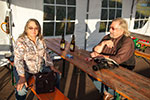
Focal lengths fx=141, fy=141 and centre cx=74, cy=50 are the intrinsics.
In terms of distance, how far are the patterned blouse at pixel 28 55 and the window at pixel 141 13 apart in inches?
244

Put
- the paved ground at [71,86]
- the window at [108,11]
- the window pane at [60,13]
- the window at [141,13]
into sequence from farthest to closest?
the window at [141,13] < the window at [108,11] < the window pane at [60,13] < the paved ground at [71,86]

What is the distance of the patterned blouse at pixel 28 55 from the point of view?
221cm

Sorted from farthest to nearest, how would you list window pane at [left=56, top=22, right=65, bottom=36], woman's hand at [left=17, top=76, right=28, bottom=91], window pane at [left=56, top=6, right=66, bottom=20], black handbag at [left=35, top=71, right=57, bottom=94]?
window pane at [left=56, top=22, right=65, bottom=36]
window pane at [left=56, top=6, right=66, bottom=20]
woman's hand at [left=17, top=76, right=28, bottom=91]
black handbag at [left=35, top=71, right=57, bottom=94]

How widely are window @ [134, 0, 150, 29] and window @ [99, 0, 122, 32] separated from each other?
1464 millimetres

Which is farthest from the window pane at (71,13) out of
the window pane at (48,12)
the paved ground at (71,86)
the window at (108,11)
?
the paved ground at (71,86)

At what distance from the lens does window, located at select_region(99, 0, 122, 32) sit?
5.73m

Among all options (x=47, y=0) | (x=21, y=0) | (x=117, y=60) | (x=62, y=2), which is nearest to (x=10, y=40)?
(x=21, y=0)

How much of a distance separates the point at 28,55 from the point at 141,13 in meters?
7.04

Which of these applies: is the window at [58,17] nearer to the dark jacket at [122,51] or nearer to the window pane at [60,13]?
the window pane at [60,13]

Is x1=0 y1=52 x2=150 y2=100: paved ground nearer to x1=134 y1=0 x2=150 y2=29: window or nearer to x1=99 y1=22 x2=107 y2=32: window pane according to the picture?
x1=99 y1=22 x2=107 y2=32: window pane

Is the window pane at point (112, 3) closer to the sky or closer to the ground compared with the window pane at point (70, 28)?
closer to the sky

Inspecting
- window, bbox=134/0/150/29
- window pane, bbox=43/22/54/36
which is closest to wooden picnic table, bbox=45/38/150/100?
window pane, bbox=43/22/54/36

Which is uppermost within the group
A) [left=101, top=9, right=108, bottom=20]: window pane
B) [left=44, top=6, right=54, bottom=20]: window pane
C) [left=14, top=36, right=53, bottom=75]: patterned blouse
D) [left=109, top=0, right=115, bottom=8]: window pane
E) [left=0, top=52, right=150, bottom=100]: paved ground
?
[left=109, top=0, right=115, bottom=8]: window pane

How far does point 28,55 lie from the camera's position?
2326 mm
